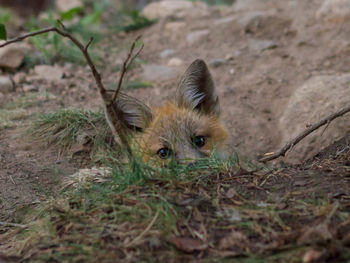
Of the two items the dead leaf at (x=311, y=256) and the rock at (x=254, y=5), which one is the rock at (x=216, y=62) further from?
the dead leaf at (x=311, y=256)

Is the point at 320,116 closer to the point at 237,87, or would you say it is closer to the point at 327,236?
the point at 237,87

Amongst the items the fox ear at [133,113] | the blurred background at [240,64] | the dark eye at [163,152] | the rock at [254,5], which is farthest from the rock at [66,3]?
the dark eye at [163,152]

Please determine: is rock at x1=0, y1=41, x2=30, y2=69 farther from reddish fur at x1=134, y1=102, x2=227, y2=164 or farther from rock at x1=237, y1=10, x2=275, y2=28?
rock at x1=237, y1=10, x2=275, y2=28

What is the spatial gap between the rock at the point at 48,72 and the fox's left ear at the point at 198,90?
120 inches

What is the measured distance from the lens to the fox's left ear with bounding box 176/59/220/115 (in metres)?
4.45

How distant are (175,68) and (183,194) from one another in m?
4.78

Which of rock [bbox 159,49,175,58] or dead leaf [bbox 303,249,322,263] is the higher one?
dead leaf [bbox 303,249,322,263]

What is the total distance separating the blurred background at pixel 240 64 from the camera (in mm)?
5508

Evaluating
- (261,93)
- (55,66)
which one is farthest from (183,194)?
(55,66)

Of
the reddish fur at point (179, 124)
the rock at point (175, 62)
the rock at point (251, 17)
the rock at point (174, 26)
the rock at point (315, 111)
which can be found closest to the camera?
the reddish fur at point (179, 124)

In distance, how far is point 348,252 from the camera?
2.02 metres

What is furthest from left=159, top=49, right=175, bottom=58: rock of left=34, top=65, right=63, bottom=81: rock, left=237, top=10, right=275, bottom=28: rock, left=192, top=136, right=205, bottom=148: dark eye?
left=192, top=136, right=205, bottom=148: dark eye

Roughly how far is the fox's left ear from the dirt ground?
873mm

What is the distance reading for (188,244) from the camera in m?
2.25
